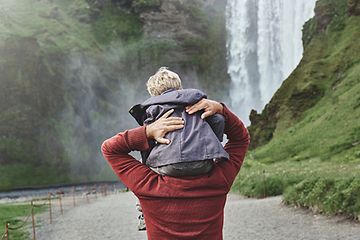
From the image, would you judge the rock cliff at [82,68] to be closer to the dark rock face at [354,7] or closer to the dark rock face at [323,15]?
the dark rock face at [323,15]

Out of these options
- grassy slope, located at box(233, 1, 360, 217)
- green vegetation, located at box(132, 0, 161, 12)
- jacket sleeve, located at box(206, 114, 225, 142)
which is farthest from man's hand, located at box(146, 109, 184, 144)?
green vegetation, located at box(132, 0, 161, 12)

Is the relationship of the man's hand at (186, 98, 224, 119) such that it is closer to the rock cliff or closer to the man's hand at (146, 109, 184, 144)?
the man's hand at (146, 109, 184, 144)

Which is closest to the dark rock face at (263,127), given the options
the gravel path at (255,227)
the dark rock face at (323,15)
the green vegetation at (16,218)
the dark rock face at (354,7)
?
the dark rock face at (323,15)

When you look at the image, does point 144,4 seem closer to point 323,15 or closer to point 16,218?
point 323,15

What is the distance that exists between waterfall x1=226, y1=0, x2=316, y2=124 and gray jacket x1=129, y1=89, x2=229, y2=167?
63.5 metres

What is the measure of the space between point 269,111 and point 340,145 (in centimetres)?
2119

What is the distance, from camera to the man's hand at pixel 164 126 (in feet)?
10.1

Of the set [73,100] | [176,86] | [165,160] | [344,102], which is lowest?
[165,160]

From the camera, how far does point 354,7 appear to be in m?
45.7

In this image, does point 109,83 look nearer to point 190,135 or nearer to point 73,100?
point 73,100

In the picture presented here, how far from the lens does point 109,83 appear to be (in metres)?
100

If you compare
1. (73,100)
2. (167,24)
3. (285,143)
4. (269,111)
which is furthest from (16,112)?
(285,143)

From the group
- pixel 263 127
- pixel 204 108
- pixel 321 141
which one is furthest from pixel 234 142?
pixel 263 127

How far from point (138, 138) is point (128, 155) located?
0.16 meters
